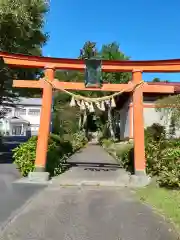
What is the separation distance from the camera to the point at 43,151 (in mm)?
11680

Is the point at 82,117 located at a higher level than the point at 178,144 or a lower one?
higher

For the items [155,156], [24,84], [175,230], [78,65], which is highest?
[78,65]

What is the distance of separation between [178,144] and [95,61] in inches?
175

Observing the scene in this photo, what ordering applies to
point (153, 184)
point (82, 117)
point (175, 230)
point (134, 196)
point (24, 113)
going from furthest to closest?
point (24, 113), point (82, 117), point (153, 184), point (134, 196), point (175, 230)

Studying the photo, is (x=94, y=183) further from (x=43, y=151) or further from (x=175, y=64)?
(x=175, y=64)

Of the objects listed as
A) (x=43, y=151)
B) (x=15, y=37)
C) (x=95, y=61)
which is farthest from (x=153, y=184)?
(x=15, y=37)

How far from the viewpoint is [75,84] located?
11.9 m

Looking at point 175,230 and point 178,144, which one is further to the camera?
point 178,144

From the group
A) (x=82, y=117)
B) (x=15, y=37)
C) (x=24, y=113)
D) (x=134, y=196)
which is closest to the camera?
(x=134, y=196)

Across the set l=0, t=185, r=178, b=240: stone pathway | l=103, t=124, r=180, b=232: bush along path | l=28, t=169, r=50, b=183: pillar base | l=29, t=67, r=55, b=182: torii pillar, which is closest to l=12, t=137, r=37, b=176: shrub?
l=29, t=67, r=55, b=182: torii pillar

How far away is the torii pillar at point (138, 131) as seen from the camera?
37.5 feet

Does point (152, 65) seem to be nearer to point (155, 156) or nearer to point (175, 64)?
point (175, 64)

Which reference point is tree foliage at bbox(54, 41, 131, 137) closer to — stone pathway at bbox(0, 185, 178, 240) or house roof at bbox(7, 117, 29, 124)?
house roof at bbox(7, 117, 29, 124)

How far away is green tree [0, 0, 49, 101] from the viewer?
1452 centimetres
